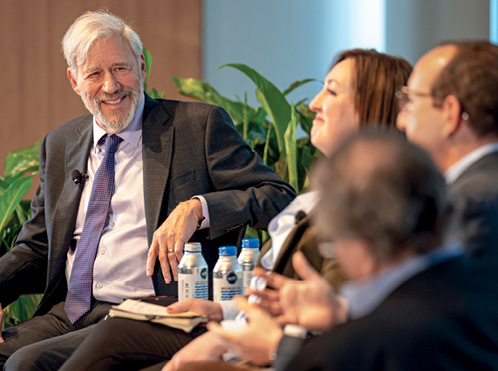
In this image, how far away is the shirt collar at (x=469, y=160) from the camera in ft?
3.65

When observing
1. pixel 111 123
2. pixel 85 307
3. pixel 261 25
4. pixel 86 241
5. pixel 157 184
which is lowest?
pixel 85 307

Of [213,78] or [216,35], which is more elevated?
[216,35]

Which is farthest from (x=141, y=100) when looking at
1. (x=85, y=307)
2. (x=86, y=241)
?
(x=85, y=307)

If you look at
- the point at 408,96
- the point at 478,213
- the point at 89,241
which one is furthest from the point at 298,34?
the point at 478,213

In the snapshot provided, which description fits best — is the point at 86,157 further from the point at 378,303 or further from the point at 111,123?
the point at 378,303

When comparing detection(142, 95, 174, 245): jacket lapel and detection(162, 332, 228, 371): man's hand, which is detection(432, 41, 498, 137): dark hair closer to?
detection(162, 332, 228, 371): man's hand

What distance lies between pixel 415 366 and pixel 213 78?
4.19m

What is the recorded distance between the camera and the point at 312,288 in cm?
102

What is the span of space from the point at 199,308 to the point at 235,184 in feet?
2.20

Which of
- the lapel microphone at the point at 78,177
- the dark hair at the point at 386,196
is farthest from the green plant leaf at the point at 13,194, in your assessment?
the dark hair at the point at 386,196

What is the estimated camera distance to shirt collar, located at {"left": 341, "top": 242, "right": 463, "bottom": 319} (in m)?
0.91

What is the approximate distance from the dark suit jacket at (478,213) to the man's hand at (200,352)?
541 mm

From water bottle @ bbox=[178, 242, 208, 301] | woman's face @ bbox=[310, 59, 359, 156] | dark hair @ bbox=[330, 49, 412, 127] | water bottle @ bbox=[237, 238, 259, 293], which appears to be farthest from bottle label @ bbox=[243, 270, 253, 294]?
dark hair @ bbox=[330, 49, 412, 127]

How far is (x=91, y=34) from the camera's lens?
7.00 ft
